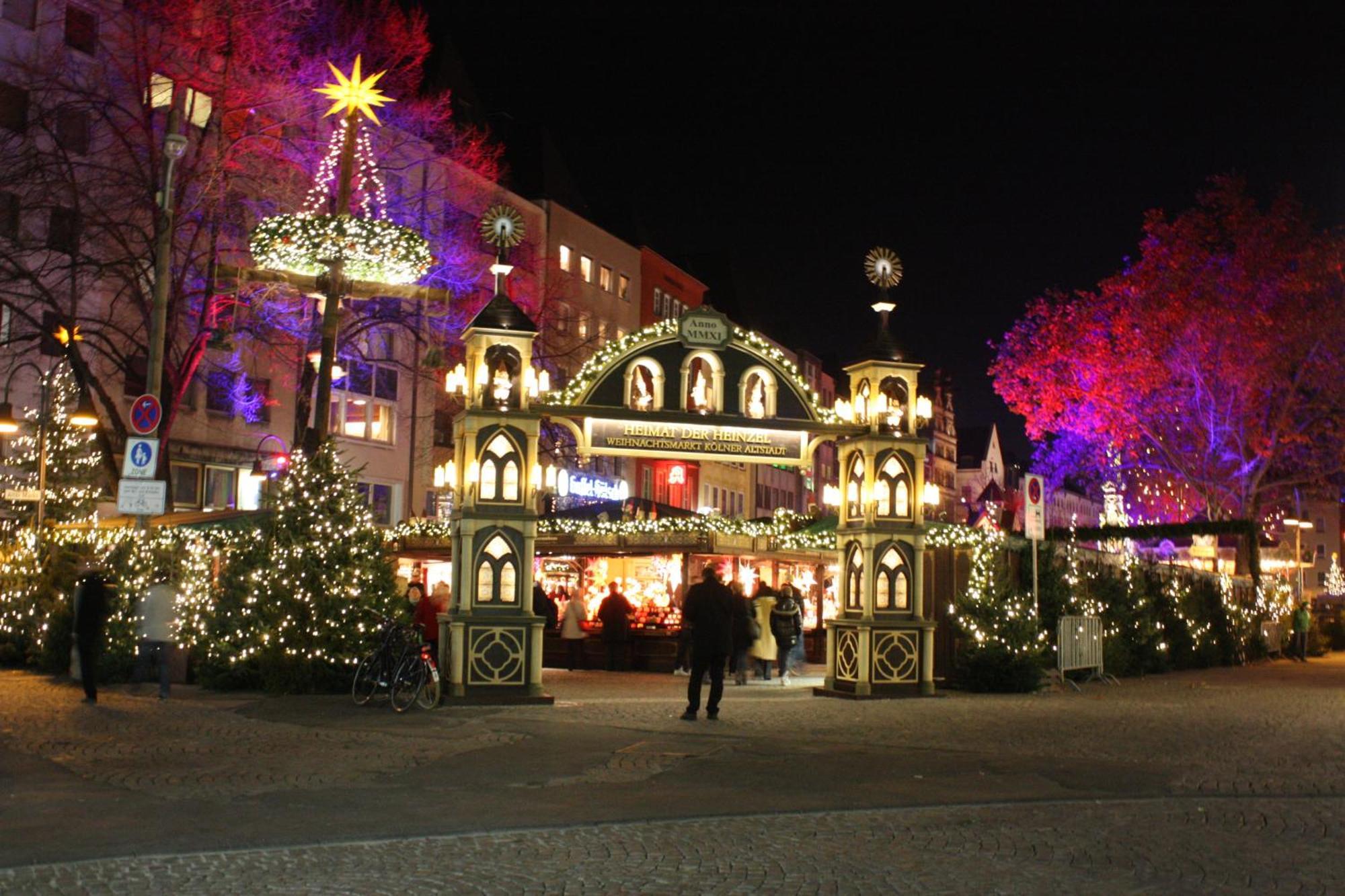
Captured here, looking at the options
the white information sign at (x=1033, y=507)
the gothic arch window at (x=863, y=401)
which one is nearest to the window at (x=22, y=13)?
the gothic arch window at (x=863, y=401)

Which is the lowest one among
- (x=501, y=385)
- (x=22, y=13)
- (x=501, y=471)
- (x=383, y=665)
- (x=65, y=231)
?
(x=383, y=665)

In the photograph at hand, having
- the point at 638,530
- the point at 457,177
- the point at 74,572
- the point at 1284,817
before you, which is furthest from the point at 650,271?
the point at 1284,817

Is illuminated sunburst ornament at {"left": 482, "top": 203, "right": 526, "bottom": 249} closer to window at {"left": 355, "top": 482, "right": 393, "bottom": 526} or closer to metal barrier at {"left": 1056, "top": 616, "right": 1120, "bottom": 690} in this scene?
metal barrier at {"left": 1056, "top": 616, "right": 1120, "bottom": 690}

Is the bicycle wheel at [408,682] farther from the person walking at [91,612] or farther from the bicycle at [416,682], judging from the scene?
the person walking at [91,612]

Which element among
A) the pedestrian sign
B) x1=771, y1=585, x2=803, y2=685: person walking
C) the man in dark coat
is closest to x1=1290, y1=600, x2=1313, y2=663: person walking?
x1=771, y1=585, x2=803, y2=685: person walking

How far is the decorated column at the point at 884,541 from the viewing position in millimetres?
20172

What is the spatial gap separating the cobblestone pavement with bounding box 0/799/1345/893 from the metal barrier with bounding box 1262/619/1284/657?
28.7 m

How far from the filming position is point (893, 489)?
67.1 feet

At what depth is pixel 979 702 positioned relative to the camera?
63.7 ft

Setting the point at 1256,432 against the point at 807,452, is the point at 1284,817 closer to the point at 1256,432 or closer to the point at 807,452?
the point at 807,452

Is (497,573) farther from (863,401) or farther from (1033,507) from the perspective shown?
(1033,507)

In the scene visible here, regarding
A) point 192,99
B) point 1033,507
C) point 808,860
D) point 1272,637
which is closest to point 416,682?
point 1033,507

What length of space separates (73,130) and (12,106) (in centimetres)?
140

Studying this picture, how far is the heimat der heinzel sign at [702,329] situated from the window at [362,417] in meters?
24.9
